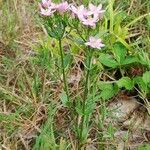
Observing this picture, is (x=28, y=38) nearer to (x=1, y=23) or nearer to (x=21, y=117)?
(x=1, y=23)

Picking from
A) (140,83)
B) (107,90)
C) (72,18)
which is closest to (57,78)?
(107,90)

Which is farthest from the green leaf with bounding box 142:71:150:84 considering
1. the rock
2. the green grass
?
the rock

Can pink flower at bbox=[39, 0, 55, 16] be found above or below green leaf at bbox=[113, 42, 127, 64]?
above

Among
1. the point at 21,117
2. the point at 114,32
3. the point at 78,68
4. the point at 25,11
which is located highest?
the point at 25,11

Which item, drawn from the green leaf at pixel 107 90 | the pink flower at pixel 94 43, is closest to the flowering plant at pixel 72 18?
the pink flower at pixel 94 43

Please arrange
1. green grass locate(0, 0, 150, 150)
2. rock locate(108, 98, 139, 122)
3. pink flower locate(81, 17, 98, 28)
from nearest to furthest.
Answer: pink flower locate(81, 17, 98, 28) → green grass locate(0, 0, 150, 150) → rock locate(108, 98, 139, 122)

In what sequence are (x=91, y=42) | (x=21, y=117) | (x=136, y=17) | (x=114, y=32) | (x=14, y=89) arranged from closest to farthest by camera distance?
(x=91, y=42), (x=21, y=117), (x=14, y=89), (x=114, y=32), (x=136, y=17)

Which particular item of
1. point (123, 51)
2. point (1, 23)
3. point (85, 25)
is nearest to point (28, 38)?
point (1, 23)

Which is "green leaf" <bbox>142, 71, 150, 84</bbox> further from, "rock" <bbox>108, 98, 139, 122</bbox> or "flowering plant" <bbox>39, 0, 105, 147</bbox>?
"flowering plant" <bbox>39, 0, 105, 147</bbox>
